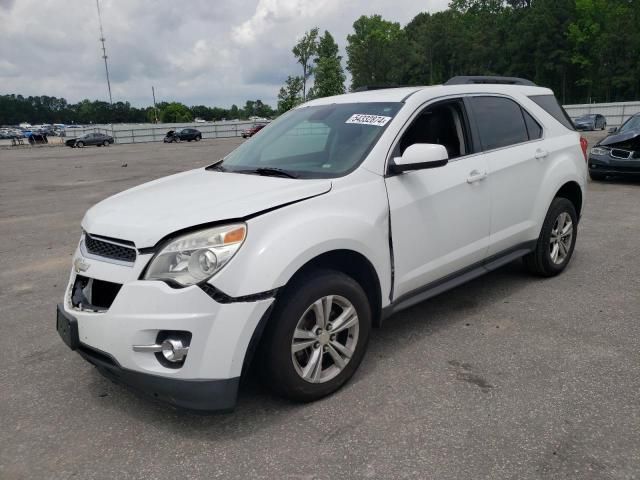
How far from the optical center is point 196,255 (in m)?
2.61

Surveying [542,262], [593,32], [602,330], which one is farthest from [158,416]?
[593,32]

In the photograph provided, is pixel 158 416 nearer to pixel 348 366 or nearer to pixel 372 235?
pixel 348 366

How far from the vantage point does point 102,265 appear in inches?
110

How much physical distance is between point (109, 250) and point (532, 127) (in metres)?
3.56

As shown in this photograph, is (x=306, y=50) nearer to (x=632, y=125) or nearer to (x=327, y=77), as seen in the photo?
(x=327, y=77)

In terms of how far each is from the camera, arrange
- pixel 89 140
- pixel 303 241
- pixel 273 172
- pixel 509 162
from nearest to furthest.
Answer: pixel 303 241 → pixel 273 172 → pixel 509 162 → pixel 89 140

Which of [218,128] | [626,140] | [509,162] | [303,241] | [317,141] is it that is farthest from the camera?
[218,128]

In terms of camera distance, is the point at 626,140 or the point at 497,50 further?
the point at 497,50

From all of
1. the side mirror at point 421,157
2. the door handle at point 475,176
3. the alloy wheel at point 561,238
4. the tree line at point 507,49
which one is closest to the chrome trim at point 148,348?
the side mirror at point 421,157

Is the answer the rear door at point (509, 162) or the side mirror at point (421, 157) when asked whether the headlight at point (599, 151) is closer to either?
the rear door at point (509, 162)

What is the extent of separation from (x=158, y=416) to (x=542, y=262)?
349 cm

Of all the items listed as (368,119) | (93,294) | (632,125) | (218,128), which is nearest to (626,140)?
(632,125)

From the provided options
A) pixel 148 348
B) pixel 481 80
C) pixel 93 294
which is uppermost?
pixel 481 80

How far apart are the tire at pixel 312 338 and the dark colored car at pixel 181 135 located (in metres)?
48.6
